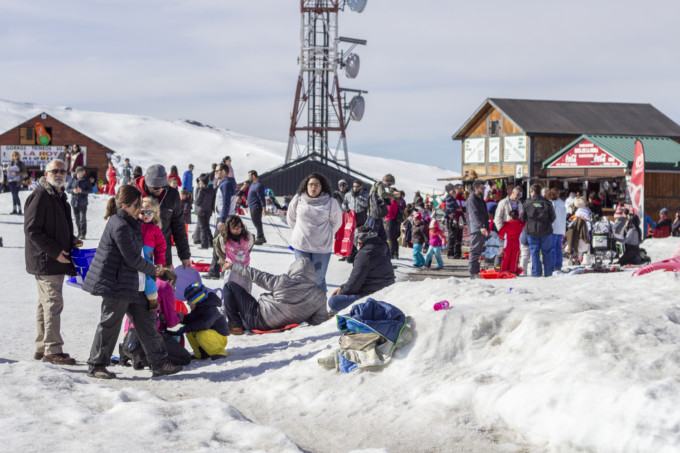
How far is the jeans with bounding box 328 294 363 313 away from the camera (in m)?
8.51

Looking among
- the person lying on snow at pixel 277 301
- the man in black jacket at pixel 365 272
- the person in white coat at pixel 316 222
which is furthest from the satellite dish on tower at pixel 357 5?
the person lying on snow at pixel 277 301

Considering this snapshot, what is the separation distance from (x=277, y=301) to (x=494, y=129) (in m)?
31.7

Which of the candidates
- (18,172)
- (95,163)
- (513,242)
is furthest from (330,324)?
(95,163)

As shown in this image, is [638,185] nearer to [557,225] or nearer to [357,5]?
[557,225]

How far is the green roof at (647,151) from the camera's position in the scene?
27.4 metres

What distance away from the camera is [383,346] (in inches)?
229

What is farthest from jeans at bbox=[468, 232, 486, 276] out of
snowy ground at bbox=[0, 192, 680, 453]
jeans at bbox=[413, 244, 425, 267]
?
snowy ground at bbox=[0, 192, 680, 453]

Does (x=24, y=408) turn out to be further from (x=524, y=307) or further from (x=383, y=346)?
(x=524, y=307)

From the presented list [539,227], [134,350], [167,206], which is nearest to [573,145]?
[539,227]

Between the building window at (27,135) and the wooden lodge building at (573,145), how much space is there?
92.8 ft

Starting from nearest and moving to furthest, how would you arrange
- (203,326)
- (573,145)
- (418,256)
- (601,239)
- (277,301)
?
1. (203,326)
2. (277,301)
3. (418,256)
4. (601,239)
5. (573,145)

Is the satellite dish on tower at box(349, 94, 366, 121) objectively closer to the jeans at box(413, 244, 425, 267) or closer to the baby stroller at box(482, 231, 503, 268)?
the baby stroller at box(482, 231, 503, 268)

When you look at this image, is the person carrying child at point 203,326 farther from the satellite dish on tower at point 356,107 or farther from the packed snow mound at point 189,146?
the packed snow mound at point 189,146

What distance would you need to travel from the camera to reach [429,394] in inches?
204
